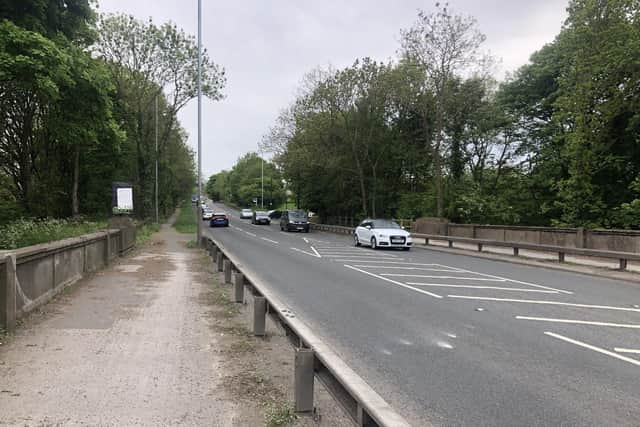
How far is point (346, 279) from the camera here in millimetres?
13242

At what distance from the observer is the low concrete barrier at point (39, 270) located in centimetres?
632

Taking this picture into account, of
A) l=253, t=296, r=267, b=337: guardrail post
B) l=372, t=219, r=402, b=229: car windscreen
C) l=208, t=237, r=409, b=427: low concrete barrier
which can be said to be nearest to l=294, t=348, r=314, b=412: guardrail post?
l=208, t=237, r=409, b=427: low concrete barrier

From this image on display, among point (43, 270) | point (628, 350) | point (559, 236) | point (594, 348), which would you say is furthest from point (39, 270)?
point (559, 236)

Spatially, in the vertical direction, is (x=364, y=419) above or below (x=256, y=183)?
below

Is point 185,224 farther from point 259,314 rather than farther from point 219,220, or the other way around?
point 259,314

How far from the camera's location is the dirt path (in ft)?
13.7

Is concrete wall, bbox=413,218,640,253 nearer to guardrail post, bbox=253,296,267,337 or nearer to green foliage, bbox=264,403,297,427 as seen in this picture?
guardrail post, bbox=253,296,267,337

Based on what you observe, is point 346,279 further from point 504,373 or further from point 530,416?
point 530,416

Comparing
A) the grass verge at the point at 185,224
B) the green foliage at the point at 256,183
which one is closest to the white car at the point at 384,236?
the grass verge at the point at 185,224

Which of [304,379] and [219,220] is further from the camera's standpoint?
[219,220]

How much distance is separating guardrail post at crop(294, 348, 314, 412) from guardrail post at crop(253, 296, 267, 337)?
2.71 m

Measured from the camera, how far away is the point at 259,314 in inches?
271

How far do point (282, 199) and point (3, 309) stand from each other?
101 meters

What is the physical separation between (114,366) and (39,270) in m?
3.65
